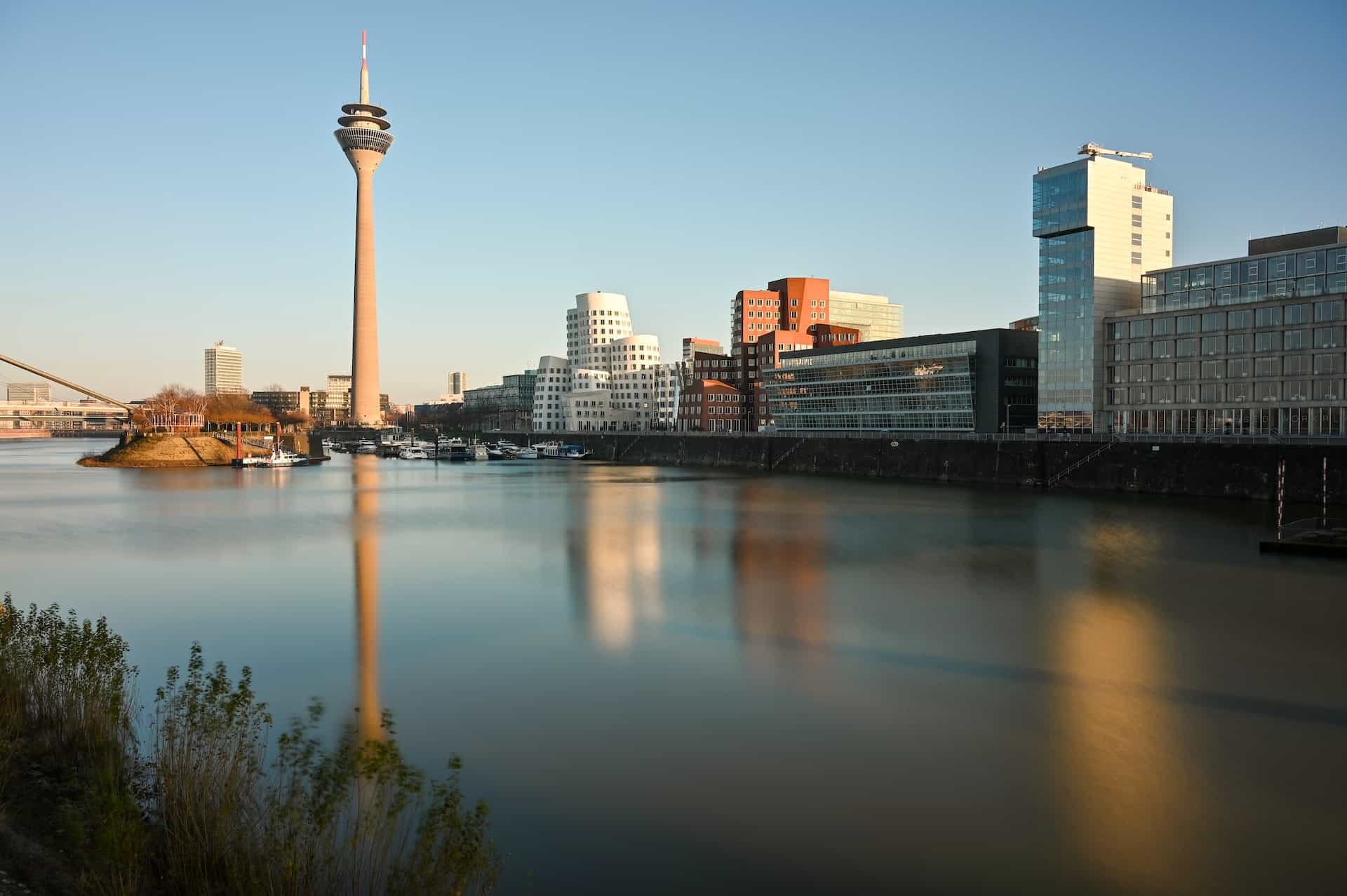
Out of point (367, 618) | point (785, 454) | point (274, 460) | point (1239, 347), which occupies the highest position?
point (1239, 347)

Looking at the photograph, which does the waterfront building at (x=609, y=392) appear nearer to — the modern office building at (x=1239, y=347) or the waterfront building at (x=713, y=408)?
the waterfront building at (x=713, y=408)

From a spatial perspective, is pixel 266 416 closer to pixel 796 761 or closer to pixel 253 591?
pixel 253 591

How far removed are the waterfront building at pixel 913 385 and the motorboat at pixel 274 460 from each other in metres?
63.4

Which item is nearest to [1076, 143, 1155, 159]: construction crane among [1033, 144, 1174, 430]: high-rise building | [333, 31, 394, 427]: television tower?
[1033, 144, 1174, 430]: high-rise building

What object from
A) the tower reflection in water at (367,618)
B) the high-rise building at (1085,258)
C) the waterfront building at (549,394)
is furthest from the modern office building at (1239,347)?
the waterfront building at (549,394)

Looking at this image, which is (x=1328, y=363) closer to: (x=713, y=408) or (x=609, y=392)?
(x=713, y=408)

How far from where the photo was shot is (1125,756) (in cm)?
1416

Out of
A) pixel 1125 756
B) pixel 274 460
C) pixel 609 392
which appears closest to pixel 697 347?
pixel 609 392

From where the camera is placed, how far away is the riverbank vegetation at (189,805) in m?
8.46

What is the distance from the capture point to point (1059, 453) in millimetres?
69812

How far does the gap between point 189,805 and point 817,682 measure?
38.8 ft

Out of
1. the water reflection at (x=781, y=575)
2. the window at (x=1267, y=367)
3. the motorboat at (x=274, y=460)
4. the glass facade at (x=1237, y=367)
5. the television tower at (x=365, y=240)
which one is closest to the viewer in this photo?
the water reflection at (x=781, y=575)

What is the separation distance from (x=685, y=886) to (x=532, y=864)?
189cm

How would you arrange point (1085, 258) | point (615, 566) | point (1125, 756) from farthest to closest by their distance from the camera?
point (1085, 258)
point (615, 566)
point (1125, 756)
